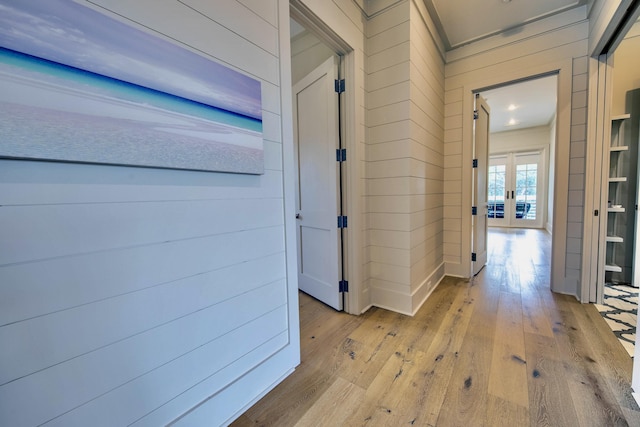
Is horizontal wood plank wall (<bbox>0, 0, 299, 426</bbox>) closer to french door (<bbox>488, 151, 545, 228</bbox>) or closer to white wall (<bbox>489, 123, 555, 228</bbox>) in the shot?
white wall (<bbox>489, 123, 555, 228</bbox>)

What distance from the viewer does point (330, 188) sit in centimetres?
220

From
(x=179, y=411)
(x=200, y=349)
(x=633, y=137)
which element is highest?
(x=633, y=137)

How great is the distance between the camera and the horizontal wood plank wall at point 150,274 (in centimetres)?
69

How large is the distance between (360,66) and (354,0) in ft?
1.63

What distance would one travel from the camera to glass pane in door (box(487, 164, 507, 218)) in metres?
7.53

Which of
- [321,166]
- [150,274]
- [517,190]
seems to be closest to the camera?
[150,274]

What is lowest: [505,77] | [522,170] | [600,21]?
[522,170]

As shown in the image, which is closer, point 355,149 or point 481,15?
point 355,149

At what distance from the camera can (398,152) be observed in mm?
2129

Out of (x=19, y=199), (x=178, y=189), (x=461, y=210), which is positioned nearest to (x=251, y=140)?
(x=178, y=189)

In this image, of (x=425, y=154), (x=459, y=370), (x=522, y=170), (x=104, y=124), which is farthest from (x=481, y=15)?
(x=522, y=170)

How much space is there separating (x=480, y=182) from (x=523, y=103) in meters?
3.40

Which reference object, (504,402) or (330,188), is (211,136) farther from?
(504,402)

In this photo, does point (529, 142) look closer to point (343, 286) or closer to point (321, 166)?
point (321, 166)
